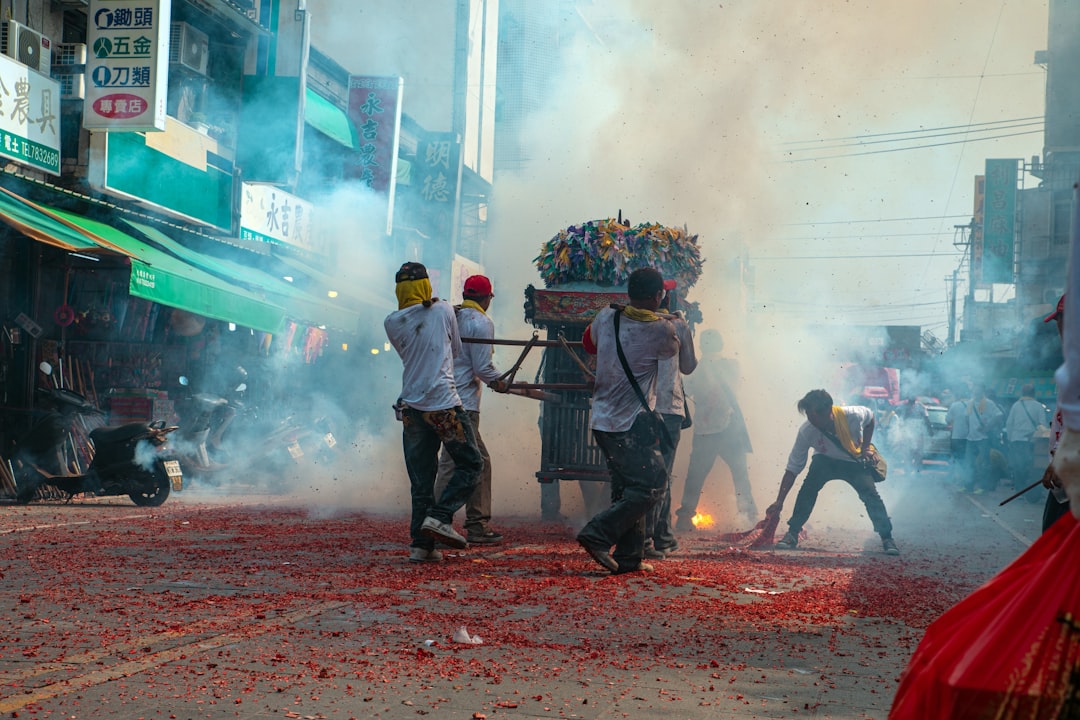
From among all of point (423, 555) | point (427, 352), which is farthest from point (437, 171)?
point (423, 555)

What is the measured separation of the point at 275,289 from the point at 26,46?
5007 millimetres

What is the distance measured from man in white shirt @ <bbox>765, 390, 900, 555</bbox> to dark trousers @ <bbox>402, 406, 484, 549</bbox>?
3.10 metres

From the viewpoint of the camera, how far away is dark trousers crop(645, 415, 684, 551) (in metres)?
8.20

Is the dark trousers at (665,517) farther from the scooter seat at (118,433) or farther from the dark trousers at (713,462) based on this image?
the scooter seat at (118,433)

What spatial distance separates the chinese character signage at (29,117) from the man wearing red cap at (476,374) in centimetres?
622

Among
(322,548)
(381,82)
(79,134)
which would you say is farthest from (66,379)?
(381,82)

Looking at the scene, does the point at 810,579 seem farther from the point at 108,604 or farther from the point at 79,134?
the point at 79,134

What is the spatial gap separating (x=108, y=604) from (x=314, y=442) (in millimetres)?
10847

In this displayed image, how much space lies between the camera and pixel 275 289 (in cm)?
1684

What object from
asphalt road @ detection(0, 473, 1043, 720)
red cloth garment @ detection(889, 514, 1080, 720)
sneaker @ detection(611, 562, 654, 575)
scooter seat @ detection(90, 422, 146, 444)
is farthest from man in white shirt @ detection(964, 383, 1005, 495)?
red cloth garment @ detection(889, 514, 1080, 720)

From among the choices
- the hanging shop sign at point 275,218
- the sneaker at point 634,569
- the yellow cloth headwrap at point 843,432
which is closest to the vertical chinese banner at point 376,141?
the hanging shop sign at point 275,218

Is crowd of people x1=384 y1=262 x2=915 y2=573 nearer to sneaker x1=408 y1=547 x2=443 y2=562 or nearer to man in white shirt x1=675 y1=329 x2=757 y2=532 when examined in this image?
sneaker x1=408 y1=547 x2=443 y2=562

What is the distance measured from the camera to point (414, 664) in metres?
4.26

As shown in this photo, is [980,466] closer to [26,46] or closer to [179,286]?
[179,286]
